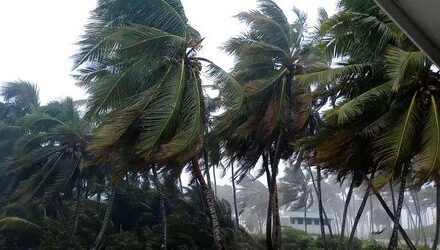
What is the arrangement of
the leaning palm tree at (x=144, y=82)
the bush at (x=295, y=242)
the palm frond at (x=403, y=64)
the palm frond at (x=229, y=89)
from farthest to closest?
the bush at (x=295, y=242), the palm frond at (x=229, y=89), the leaning palm tree at (x=144, y=82), the palm frond at (x=403, y=64)

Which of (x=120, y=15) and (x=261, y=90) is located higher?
(x=120, y=15)

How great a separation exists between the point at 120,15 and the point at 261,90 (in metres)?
5.04

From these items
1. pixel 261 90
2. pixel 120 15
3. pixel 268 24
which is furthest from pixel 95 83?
pixel 268 24

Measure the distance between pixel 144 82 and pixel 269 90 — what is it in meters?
4.26

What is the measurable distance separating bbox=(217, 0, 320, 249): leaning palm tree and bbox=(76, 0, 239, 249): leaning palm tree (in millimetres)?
2222

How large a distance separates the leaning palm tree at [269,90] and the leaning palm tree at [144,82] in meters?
2.22

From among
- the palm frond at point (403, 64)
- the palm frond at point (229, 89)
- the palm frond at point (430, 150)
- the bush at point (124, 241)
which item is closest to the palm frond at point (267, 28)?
the palm frond at point (229, 89)

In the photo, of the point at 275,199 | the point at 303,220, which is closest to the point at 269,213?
the point at 275,199

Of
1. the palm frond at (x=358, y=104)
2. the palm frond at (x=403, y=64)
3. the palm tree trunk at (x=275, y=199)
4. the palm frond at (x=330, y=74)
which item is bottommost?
the palm tree trunk at (x=275, y=199)

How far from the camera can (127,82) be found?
39.6 feet

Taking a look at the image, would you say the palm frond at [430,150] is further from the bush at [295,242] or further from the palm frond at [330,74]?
the bush at [295,242]

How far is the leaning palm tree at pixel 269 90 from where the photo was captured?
13867 mm

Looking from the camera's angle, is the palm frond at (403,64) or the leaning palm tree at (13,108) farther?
the leaning palm tree at (13,108)

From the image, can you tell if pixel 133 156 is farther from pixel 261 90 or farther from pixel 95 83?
pixel 261 90
